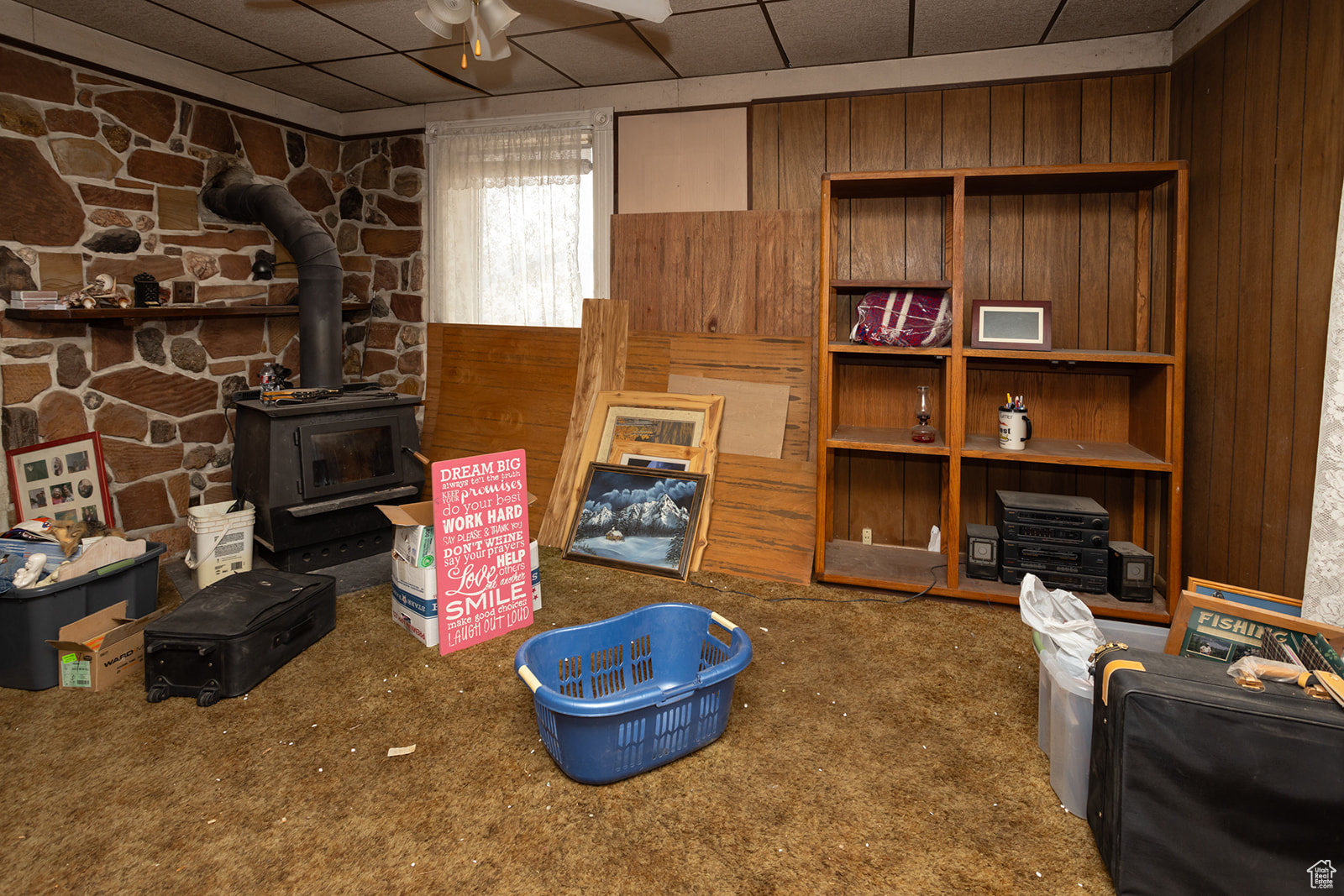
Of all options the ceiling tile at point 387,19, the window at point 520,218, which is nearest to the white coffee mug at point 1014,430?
the window at point 520,218

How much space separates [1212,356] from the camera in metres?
2.70

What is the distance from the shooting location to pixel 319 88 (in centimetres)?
393

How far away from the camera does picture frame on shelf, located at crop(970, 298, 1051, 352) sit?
9.88ft

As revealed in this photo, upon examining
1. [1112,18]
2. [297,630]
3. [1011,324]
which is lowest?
[297,630]

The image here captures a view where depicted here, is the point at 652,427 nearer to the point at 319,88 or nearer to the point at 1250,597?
the point at 1250,597

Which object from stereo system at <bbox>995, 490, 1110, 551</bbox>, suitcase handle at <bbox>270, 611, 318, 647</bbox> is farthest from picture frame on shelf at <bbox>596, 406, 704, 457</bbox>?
suitcase handle at <bbox>270, 611, 318, 647</bbox>

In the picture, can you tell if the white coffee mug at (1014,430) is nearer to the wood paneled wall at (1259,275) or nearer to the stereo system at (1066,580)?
the stereo system at (1066,580)

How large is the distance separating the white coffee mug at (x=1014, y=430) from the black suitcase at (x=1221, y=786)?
64.4 inches

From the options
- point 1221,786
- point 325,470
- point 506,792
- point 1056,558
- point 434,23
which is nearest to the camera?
point 1221,786

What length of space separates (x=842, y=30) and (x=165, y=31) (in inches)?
115

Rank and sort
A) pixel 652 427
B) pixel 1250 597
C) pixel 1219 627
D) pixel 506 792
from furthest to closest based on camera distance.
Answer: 1. pixel 652 427
2. pixel 1250 597
3. pixel 1219 627
4. pixel 506 792

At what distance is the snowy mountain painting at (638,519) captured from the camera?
129 inches

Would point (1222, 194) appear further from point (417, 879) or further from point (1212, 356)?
point (417, 879)

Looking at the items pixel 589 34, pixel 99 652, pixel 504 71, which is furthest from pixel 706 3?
pixel 99 652
